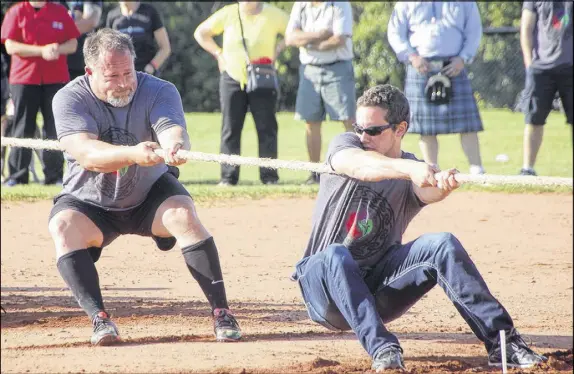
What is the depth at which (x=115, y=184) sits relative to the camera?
5977mm

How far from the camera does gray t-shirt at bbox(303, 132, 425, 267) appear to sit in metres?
5.29

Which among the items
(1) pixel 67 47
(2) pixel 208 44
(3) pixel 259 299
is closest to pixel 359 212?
(3) pixel 259 299

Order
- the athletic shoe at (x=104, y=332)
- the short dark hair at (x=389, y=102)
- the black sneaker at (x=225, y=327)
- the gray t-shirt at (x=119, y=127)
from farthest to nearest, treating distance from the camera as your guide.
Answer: the gray t-shirt at (x=119, y=127) → the black sneaker at (x=225, y=327) → the athletic shoe at (x=104, y=332) → the short dark hair at (x=389, y=102)

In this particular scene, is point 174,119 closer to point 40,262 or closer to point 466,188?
point 40,262

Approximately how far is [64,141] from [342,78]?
5856mm

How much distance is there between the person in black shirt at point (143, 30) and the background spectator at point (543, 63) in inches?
141

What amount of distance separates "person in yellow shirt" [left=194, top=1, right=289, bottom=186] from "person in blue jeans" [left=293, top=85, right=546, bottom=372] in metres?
6.07

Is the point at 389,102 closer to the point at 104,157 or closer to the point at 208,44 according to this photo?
the point at 104,157

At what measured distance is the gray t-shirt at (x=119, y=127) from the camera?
19.4 feet

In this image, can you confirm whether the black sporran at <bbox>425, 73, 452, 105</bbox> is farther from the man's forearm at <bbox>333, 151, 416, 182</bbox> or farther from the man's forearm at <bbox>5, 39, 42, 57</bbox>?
the man's forearm at <bbox>333, 151, 416, 182</bbox>

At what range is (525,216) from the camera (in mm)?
9844

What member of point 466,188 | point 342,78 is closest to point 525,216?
point 466,188

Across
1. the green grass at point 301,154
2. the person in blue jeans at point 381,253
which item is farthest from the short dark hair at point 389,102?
the green grass at point 301,154

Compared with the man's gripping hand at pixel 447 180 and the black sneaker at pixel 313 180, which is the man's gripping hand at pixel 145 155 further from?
the black sneaker at pixel 313 180
